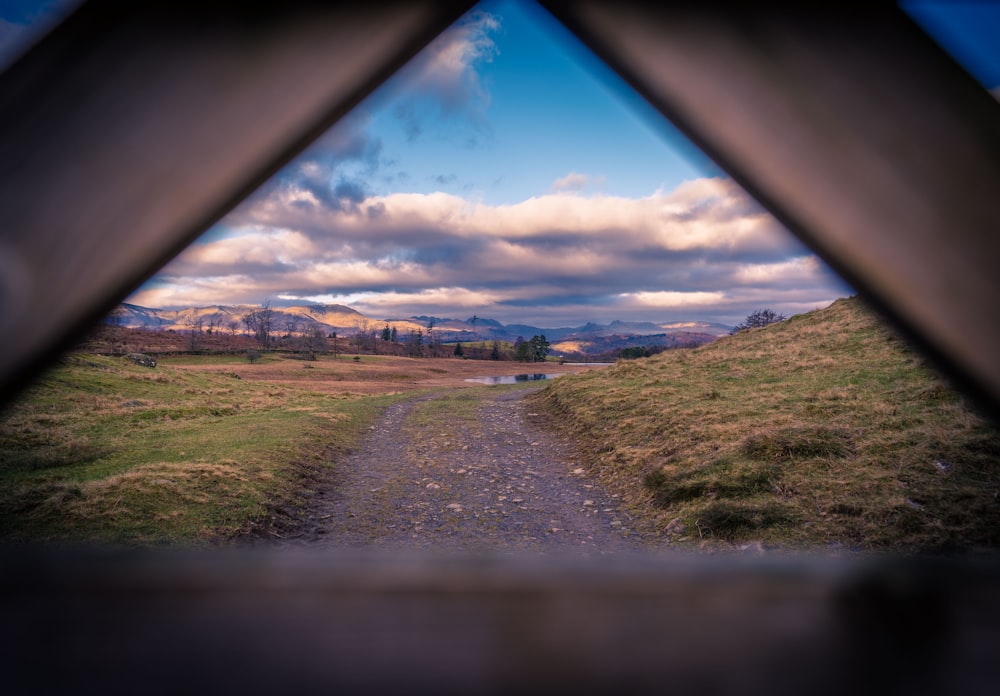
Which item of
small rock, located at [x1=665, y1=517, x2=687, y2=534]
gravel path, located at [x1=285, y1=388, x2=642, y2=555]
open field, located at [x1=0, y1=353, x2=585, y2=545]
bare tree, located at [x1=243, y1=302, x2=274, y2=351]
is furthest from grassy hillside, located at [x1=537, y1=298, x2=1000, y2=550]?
bare tree, located at [x1=243, y1=302, x2=274, y2=351]

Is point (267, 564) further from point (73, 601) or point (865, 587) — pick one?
point (865, 587)

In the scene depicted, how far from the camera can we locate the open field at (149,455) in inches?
325

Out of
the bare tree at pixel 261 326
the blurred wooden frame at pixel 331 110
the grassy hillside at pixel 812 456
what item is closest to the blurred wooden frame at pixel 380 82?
the blurred wooden frame at pixel 331 110

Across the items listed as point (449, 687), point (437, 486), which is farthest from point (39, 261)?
point (437, 486)

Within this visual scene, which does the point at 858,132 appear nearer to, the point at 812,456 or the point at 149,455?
the point at 812,456

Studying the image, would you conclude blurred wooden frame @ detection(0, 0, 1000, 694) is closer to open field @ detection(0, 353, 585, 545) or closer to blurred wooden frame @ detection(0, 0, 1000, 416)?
blurred wooden frame @ detection(0, 0, 1000, 416)

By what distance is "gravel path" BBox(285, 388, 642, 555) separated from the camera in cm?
827

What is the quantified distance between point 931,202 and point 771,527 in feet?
26.8

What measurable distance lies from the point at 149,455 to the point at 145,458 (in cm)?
41

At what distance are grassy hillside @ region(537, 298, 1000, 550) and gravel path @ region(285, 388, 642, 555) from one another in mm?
959

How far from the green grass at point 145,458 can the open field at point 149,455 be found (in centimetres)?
3

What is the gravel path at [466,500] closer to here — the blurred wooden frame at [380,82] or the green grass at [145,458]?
the green grass at [145,458]

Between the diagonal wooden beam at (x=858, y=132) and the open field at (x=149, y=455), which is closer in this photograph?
the diagonal wooden beam at (x=858, y=132)

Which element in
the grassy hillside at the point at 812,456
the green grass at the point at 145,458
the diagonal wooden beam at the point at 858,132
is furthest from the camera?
the green grass at the point at 145,458
